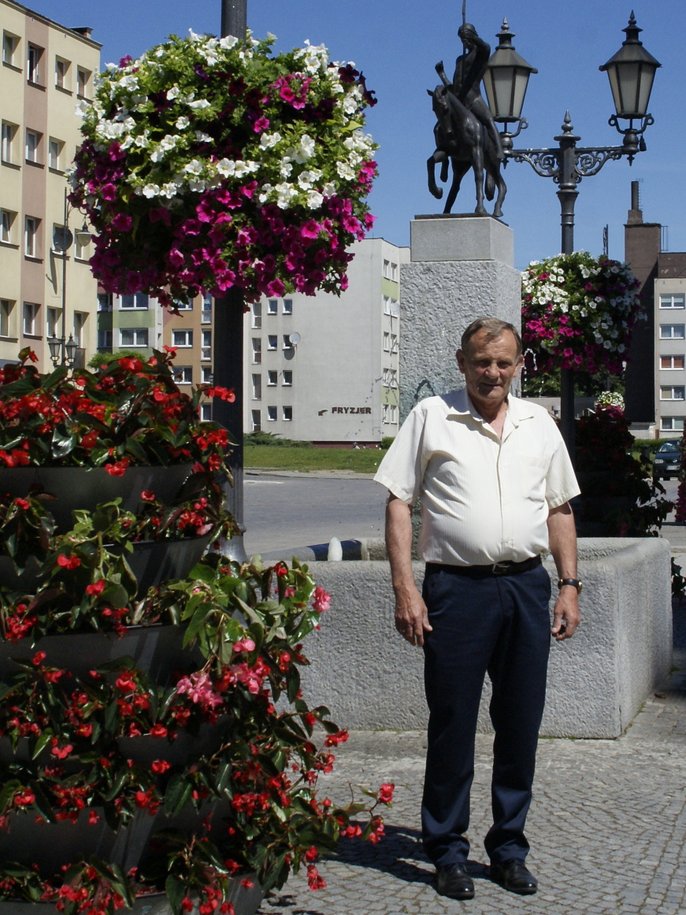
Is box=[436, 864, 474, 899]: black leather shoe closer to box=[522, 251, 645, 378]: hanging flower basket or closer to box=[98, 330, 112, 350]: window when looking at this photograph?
box=[522, 251, 645, 378]: hanging flower basket

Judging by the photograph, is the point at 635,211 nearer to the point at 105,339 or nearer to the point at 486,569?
the point at 105,339

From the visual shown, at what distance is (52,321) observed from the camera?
63.0m

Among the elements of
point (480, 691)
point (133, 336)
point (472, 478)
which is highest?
point (133, 336)

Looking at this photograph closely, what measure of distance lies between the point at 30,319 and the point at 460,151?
53469 millimetres

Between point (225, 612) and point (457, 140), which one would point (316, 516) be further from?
point (225, 612)

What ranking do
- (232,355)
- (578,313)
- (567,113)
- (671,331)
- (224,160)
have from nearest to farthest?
(224,160) → (232,355) → (578,313) → (567,113) → (671,331)

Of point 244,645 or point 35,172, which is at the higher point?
point 35,172

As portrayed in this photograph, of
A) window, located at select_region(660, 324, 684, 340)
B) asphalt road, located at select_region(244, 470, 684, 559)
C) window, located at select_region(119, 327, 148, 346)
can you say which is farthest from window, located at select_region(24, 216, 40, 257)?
window, located at select_region(660, 324, 684, 340)

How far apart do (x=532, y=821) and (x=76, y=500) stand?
2.57 m

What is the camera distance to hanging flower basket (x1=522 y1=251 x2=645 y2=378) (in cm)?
1421

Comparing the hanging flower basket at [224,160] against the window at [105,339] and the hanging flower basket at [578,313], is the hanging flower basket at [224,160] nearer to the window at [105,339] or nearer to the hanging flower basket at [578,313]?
the hanging flower basket at [578,313]

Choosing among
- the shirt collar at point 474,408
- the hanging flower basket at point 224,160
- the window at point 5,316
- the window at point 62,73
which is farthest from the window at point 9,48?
the shirt collar at point 474,408

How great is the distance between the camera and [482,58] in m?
10.0

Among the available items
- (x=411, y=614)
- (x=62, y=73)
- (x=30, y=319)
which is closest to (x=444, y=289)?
(x=411, y=614)
